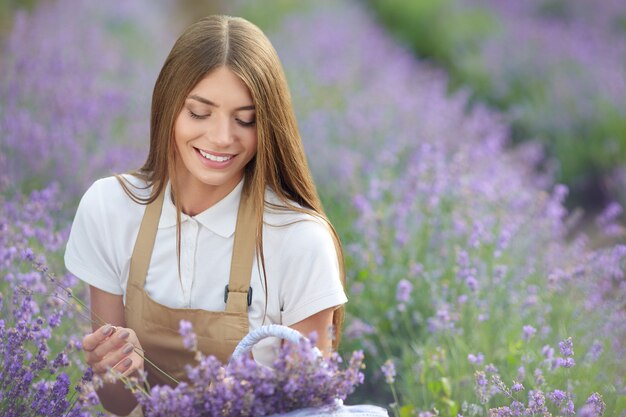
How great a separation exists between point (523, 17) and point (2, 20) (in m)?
5.02

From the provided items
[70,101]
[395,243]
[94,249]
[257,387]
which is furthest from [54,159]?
[257,387]

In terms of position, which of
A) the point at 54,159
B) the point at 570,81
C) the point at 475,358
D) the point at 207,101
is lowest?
the point at 475,358

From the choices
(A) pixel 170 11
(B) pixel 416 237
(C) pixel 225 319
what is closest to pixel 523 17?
(A) pixel 170 11

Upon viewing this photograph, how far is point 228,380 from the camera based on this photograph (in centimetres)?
161

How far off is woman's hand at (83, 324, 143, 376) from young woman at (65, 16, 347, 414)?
0.04 m

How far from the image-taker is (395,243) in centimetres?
347

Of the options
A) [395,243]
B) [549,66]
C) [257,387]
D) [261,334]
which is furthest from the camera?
[549,66]

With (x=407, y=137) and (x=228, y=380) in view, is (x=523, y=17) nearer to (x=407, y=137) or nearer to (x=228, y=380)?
(x=407, y=137)

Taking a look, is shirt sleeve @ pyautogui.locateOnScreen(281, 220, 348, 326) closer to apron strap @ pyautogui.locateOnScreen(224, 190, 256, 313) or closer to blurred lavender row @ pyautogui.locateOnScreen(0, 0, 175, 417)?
apron strap @ pyautogui.locateOnScreen(224, 190, 256, 313)

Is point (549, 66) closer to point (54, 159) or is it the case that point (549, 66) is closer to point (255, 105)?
point (54, 159)

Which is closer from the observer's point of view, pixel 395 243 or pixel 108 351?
pixel 108 351

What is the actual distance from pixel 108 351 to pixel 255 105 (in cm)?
67

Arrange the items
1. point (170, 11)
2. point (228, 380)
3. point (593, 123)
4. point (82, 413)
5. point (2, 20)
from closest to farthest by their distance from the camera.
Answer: point (228, 380) → point (82, 413) → point (593, 123) → point (2, 20) → point (170, 11)

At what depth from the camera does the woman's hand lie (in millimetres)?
1898
